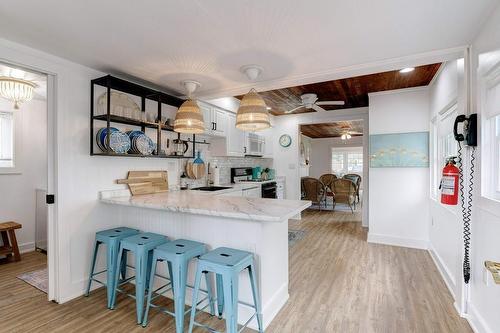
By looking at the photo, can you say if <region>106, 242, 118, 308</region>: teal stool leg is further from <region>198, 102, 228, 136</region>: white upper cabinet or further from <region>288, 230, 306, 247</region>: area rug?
<region>288, 230, 306, 247</region>: area rug

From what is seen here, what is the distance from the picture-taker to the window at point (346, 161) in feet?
34.7

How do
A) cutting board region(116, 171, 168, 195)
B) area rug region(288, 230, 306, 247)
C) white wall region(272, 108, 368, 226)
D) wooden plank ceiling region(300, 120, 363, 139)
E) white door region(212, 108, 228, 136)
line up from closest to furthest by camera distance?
1. cutting board region(116, 171, 168, 195)
2. white door region(212, 108, 228, 136)
3. area rug region(288, 230, 306, 247)
4. white wall region(272, 108, 368, 226)
5. wooden plank ceiling region(300, 120, 363, 139)

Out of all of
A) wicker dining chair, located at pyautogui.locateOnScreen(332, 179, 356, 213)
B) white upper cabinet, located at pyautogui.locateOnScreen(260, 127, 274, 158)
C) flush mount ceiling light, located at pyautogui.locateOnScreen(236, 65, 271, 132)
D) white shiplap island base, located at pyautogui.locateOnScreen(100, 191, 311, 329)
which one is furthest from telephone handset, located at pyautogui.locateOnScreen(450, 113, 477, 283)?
wicker dining chair, located at pyautogui.locateOnScreen(332, 179, 356, 213)

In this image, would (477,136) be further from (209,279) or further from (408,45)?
(209,279)

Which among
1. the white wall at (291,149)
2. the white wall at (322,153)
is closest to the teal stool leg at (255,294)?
the white wall at (291,149)

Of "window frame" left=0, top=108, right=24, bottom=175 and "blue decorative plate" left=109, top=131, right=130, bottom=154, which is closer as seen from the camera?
"blue decorative plate" left=109, top=131, right=130, bottom=154

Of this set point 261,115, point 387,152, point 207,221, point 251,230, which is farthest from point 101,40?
point 387,152

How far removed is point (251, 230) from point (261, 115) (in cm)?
96

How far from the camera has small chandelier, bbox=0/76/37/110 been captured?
2.68 meters

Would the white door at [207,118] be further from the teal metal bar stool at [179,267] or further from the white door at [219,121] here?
the teal metal bar stool at [179,267]

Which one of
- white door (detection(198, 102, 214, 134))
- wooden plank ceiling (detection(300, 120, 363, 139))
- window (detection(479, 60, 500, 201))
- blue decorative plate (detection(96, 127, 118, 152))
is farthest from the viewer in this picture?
wooden plank ceiling (detection(300, 120, 363, 139))

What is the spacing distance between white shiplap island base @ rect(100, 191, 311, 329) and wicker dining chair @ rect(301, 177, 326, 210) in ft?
14.9

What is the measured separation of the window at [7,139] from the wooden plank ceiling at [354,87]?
11.6ft

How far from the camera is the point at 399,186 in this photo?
12.8 feet
